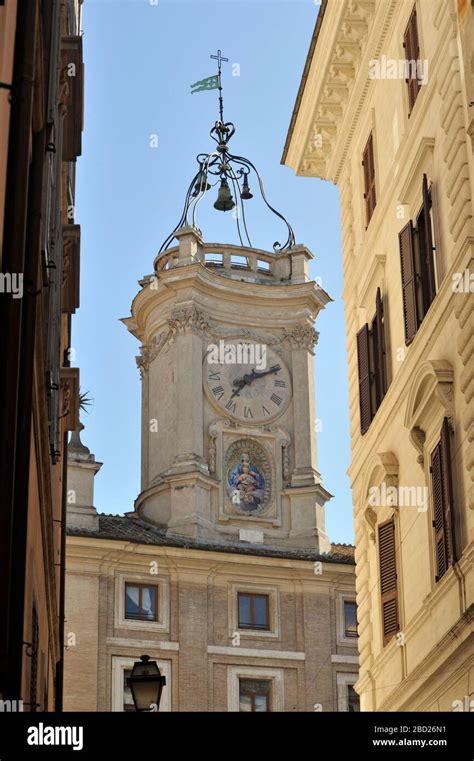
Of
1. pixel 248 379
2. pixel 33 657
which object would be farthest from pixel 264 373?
pixel 33 657

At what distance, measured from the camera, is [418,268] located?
19.5 meters

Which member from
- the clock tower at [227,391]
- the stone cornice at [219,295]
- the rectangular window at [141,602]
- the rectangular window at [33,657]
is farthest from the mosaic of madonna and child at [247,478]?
the rectangular window at [33,657]

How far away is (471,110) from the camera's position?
17297 millimetres

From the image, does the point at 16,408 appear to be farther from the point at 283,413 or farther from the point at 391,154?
the point at 283,413

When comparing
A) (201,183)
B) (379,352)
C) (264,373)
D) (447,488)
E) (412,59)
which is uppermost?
(201,183)

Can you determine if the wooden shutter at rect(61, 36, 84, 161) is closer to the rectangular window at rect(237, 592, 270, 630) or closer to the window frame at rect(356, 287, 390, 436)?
the window frame at rect(356, 287, 390, 436)

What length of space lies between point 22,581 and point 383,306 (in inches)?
509

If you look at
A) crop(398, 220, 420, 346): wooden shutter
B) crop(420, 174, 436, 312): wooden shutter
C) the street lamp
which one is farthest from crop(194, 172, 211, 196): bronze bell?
the street lamp

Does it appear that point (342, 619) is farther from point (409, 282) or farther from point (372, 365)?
point (409, 282)

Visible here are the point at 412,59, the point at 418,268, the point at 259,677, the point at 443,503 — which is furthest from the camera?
the point at 259,677

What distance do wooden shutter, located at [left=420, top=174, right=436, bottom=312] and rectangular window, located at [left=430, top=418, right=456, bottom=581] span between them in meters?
Result: 2.14

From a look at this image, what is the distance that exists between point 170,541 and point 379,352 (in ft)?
81.0

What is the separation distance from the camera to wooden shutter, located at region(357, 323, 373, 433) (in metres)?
22.3
